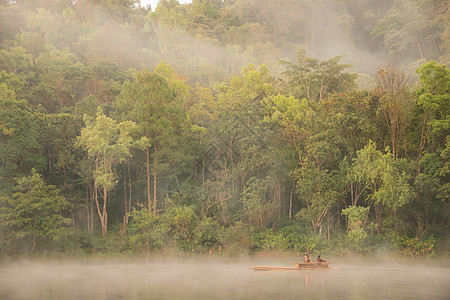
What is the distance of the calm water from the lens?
16.0m

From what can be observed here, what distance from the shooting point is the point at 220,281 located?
19.9m

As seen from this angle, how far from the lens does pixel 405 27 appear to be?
72.4m

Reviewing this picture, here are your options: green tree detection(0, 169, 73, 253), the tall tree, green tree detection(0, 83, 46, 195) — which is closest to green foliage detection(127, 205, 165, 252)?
green tree detection(0, 169, 73, 253)

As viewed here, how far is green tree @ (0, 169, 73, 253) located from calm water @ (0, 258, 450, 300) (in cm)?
207

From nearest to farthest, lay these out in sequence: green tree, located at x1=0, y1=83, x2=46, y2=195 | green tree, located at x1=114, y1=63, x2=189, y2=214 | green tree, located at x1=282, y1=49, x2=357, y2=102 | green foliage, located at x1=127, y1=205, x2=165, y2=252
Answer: green tree, located at x1=0, y1=83, x2=46, y2=195 < green foliage, located at x1=127, y1=205, x2=165, y2=252 < green tree, located at x1=114, y1=63, x2=189, y2=214 < green tree, located at x1=282, y1=49, x2=357, y2=102

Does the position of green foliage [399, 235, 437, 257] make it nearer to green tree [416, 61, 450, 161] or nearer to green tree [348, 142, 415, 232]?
green tree [348, 142, 415, 232]

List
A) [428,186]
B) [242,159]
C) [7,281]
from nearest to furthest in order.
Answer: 1. [7,281]
2. [428,186]
3. [242,159]

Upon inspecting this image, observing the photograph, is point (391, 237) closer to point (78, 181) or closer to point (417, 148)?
point (417, 148)

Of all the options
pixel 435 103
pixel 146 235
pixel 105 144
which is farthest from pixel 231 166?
pixel 435 103

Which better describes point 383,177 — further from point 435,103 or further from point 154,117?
point 154,117

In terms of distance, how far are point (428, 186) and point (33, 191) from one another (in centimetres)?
2790

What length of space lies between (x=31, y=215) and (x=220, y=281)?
58.5 feet

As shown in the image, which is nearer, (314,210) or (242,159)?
(314,210)

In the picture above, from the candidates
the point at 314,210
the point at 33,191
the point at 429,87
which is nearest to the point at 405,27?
the point at 429,87
